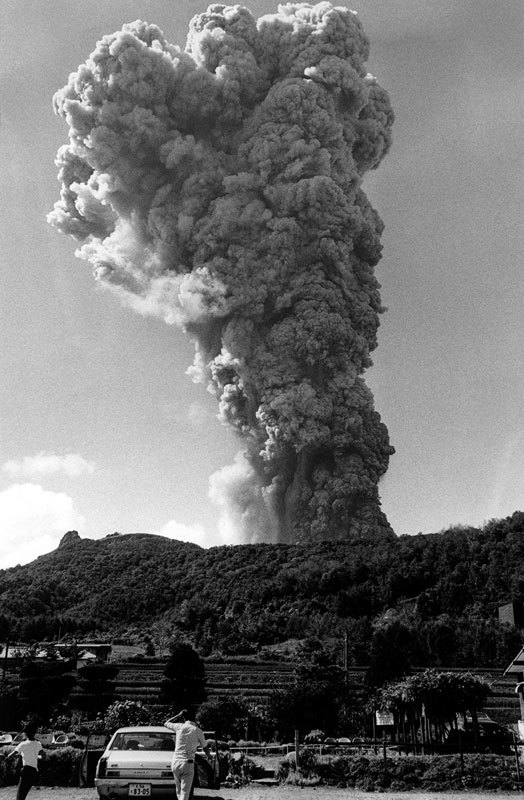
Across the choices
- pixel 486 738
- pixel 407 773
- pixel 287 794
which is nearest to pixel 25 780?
pixel 287 794

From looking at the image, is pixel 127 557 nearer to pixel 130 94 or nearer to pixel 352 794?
pixel 130 94

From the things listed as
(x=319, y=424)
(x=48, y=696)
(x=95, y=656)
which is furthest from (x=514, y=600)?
(x=48, y=696)

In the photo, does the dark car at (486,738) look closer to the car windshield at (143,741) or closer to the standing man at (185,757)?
the car windshield at (143,741)

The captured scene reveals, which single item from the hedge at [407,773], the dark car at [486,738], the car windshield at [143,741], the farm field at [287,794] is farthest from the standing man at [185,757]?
the dark car at [486,738]

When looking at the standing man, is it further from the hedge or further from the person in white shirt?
the hedge

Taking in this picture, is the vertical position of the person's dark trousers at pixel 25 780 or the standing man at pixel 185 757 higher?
the standing man at pixel 185 757

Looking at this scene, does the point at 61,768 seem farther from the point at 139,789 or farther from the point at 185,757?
the point at 185,757
